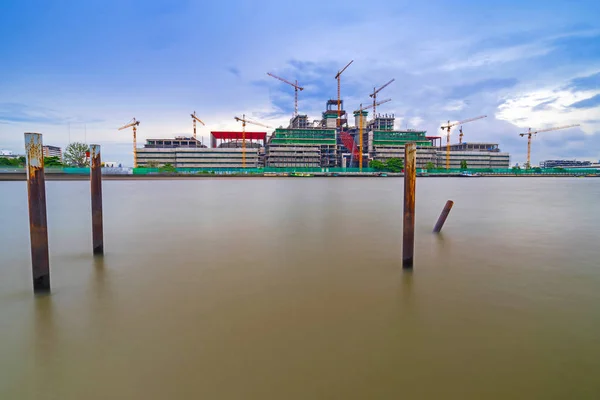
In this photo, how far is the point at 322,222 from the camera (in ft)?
52.3

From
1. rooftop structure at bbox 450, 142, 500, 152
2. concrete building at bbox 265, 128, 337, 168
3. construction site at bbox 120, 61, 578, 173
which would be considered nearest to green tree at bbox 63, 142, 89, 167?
construction site at bbox 120, 61, 578, 173

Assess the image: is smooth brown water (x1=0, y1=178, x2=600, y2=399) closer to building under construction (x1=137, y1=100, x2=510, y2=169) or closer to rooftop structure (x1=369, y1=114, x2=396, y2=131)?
building under construction (x1=137, y1=100, x2=510, y2=169)

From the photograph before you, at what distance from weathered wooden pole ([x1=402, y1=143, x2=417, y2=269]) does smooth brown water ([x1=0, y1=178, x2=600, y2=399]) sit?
0.57m

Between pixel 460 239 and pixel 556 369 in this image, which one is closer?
pixel 556 369

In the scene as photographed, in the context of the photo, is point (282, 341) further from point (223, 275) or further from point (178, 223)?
point (178, 223)

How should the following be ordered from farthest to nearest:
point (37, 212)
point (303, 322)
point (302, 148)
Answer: point (302, 148)
point (37, 212)
point (303, 322)

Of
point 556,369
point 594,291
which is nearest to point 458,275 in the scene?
point 594,291

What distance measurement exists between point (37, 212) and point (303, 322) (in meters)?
5.19

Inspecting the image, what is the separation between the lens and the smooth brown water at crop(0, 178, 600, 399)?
3854 mm

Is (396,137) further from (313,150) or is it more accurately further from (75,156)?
(75,156)

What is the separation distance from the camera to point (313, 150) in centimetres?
14288

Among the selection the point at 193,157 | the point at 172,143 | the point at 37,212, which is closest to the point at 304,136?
the point at 193,157

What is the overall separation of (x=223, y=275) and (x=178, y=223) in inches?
336

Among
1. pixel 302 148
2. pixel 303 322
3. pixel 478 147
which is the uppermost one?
pixel 478 147
